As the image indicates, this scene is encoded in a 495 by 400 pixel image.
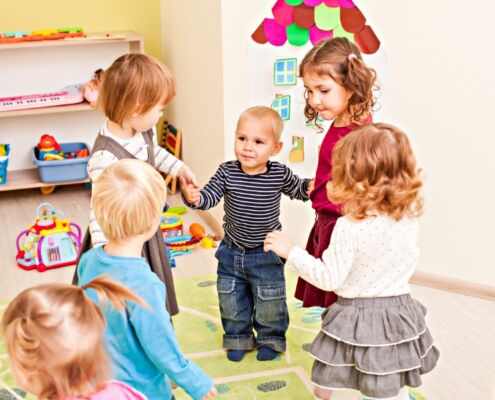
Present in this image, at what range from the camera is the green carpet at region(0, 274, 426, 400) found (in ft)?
7.70

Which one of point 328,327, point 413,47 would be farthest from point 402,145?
point 413,47

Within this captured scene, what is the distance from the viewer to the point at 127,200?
160cm

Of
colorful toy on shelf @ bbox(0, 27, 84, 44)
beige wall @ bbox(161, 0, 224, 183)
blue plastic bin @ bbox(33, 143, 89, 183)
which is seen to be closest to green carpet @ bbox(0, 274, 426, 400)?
beige wall @ bbox(161, 0, 224, 183)

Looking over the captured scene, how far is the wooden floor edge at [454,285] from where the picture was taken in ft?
9.87

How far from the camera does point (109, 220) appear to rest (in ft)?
5.30

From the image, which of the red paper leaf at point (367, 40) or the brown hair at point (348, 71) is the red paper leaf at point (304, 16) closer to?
the red paper leaf at point (367, 40)

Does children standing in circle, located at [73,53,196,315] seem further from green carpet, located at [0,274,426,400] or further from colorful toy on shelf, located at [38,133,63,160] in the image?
colorful toy on shelf, located at [38,133,63,160]

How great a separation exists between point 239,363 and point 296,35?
4.51ft

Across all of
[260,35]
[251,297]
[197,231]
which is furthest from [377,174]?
[197,231]

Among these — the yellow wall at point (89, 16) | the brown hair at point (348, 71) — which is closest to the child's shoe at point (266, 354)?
the brown hair at point (348, 71)

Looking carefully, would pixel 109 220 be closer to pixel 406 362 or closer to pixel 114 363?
pixel 114 363

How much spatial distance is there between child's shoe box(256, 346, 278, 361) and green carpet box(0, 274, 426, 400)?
0.7 inches

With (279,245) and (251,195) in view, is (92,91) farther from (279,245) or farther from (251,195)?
(279,245)

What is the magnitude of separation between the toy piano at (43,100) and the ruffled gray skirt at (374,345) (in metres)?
2.68
